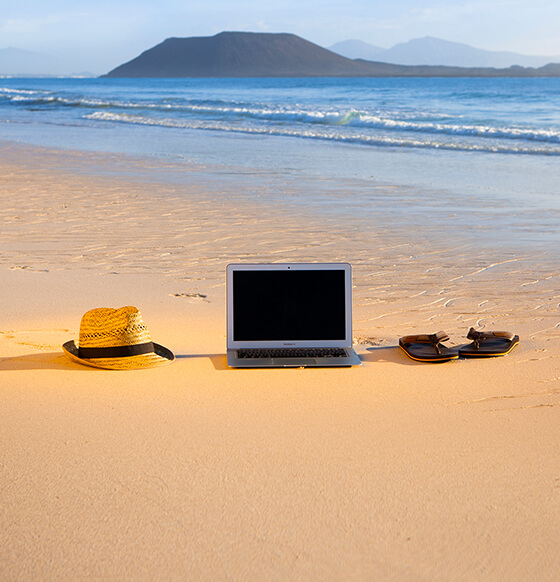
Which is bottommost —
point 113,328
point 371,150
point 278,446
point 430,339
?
point 278,446

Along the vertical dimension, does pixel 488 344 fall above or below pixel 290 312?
below

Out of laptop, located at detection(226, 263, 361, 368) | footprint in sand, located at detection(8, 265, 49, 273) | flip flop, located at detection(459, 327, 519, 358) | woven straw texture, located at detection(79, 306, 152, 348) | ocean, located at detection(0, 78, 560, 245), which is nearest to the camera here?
woven straw texture, located at detection(79, 306, 152, 348)

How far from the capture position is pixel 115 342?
3848mm

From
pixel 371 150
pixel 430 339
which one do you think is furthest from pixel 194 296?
pixel 371 150

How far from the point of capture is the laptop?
4004 millimetres

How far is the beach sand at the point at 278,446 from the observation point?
2.30 metres

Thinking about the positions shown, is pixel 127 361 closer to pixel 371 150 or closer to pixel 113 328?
pixel 113 328

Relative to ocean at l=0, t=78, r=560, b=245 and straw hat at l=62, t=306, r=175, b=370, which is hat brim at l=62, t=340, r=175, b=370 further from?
ocean at l=0, t=78, r=560, b=245

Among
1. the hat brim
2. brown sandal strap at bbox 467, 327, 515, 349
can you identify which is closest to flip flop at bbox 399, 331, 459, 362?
brown sandal strap at bbox 467, 327, 515, 349

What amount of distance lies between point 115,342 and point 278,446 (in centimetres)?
126

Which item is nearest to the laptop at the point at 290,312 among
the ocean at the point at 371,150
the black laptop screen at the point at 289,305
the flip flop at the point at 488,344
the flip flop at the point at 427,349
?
the black laptop screen at the point at 289,305

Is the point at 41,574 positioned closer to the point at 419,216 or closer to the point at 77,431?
the point at 77,431

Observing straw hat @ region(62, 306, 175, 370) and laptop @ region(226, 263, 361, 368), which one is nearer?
straw hat @ region(62, 306, 175, 370)

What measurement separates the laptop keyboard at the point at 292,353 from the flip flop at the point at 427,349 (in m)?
0.40
